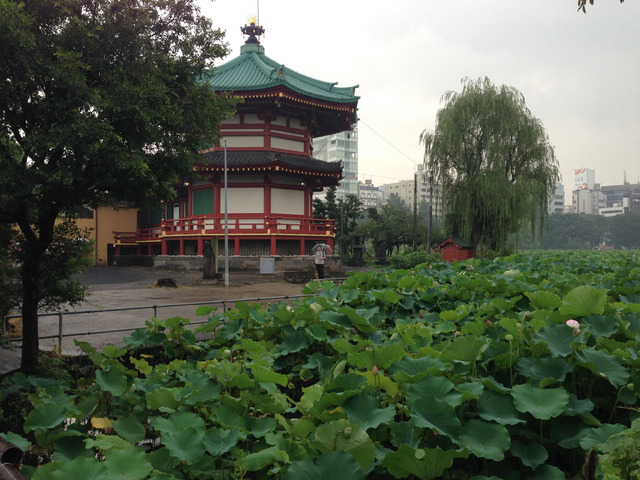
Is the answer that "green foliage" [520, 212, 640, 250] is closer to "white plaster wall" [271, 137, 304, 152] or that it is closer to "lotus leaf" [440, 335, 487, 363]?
"white plaster wall" [271, 137, 304, 152]

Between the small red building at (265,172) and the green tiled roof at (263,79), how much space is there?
0.05 m

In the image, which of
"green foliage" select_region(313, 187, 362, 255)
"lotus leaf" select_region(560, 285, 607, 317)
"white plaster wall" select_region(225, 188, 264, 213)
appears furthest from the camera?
"green foliage" select_region(313, 187, 362, 255)

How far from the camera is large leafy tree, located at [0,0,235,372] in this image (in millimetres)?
4105

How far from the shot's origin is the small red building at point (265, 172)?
1939 centimetres

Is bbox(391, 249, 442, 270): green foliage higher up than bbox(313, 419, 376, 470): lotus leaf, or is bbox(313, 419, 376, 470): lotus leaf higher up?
bbox(313, 419, 376, 470): lotus leaf

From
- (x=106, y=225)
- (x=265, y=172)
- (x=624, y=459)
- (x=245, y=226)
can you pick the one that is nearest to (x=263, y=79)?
(x=265, y=172)

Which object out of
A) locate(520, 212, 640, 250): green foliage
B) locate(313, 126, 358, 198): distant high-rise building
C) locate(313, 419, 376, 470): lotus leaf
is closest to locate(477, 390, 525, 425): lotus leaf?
locate(313, 419, 376, 470): lotus leaf

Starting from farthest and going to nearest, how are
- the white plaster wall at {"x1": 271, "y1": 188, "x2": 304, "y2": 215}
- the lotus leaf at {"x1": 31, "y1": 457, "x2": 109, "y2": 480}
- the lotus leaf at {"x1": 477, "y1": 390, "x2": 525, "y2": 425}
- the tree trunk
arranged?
the white plaster wall at {"x1": 271, "y1": 188, "x2": 304, "y2": 215} → the tree trunk → the lotus leaf at {"x1": 477, "y1": 390, "x2": 525, "y2": 425} → the lotus leaf at {"x1": 31, "y1": 457, "x2": 109, "y2": 480}

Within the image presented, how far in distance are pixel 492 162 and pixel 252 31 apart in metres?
15.2

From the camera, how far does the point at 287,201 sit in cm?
2109

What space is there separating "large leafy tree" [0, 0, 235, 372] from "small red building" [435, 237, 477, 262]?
52.2ft

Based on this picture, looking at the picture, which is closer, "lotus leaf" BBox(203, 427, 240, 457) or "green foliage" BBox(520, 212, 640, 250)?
"lotus leaf" BBox(203, 427, 240, 457)

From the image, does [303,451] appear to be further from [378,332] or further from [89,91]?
[89,91]

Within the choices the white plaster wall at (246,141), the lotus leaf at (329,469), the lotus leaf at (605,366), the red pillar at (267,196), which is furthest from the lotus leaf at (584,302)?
the white plaster wall at (246,141)
